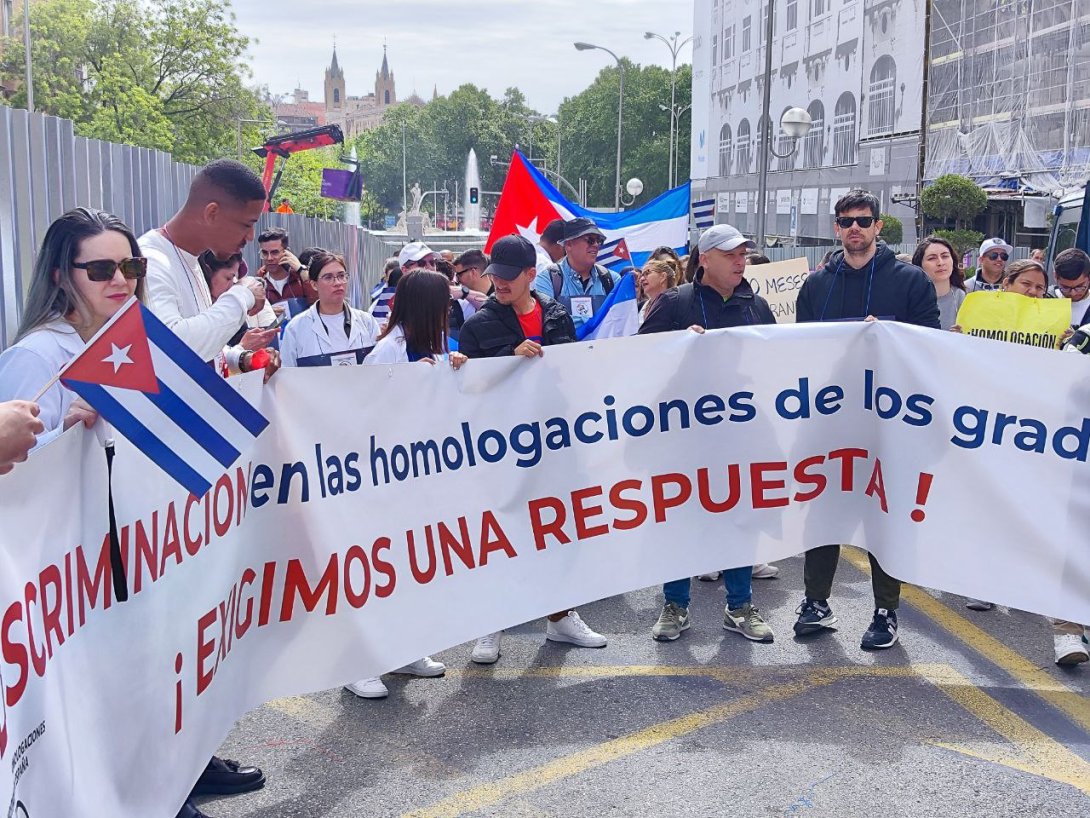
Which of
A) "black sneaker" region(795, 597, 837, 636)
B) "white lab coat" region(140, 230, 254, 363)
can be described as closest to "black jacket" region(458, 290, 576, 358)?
"white lab coat" region(140, 230, 254, 363)

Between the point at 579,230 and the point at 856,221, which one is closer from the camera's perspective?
the point at 856,221

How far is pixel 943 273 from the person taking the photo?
719 centimetres

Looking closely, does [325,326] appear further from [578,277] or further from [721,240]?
[721,240]

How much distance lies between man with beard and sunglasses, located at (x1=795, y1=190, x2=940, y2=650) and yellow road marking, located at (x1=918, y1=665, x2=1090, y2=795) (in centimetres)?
56

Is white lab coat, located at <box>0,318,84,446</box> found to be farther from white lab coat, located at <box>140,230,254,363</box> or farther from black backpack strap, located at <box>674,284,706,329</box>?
black backpack strap, located at <box>674,284,706,329</box>

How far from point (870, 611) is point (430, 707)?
7.94 ft

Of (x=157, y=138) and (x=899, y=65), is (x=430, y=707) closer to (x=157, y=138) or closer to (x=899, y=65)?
(x=899, y=65)

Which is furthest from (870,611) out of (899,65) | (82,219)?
(899,65)

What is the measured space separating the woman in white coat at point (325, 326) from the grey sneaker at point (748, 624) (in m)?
2.32

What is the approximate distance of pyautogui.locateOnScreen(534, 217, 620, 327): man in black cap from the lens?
7.04 metres

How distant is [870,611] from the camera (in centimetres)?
588

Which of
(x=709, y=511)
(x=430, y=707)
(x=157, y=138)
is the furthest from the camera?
(x=157, y=138)

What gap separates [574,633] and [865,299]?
80.8 inches

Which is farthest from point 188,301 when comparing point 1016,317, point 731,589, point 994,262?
point 994,262
